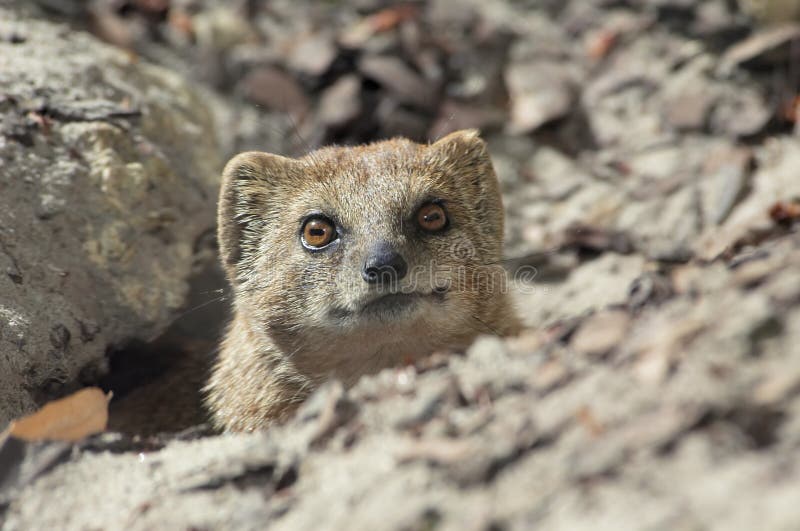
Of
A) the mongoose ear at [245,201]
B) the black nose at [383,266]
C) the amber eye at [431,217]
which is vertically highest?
the mongoose ear at [245,201]

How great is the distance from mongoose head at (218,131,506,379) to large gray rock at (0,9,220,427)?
2.12 feet

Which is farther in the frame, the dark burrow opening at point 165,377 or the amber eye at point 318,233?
the dark burrow opening at point 165,377

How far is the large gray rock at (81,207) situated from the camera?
4.22 m

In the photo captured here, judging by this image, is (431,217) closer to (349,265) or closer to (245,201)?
(349,265)

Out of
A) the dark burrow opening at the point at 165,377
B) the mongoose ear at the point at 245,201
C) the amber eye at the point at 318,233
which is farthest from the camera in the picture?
the dark burrow opening at the point at 165,377

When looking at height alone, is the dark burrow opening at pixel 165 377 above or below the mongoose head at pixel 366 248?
below

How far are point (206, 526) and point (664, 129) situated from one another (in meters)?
4.92

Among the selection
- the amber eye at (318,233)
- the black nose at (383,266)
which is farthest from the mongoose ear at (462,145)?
the black nose at (383,266)

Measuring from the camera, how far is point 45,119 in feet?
15.7

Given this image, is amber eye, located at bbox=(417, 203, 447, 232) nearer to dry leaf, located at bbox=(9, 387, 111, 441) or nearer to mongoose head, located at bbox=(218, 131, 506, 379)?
mongoose head, located at bbox=(218, 131, 506, 379)

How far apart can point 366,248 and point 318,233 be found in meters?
0.45

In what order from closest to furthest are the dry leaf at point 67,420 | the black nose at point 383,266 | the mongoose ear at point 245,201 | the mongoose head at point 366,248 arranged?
the dry leaf at point 67,420
the black nose at point 383,266
the mongoose head at point 366,248
the mongoose ear at point 245,201

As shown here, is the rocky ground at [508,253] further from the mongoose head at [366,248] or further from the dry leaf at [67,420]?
the mongoose head at [366,248]

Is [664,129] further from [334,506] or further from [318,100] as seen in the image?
[334,506]
